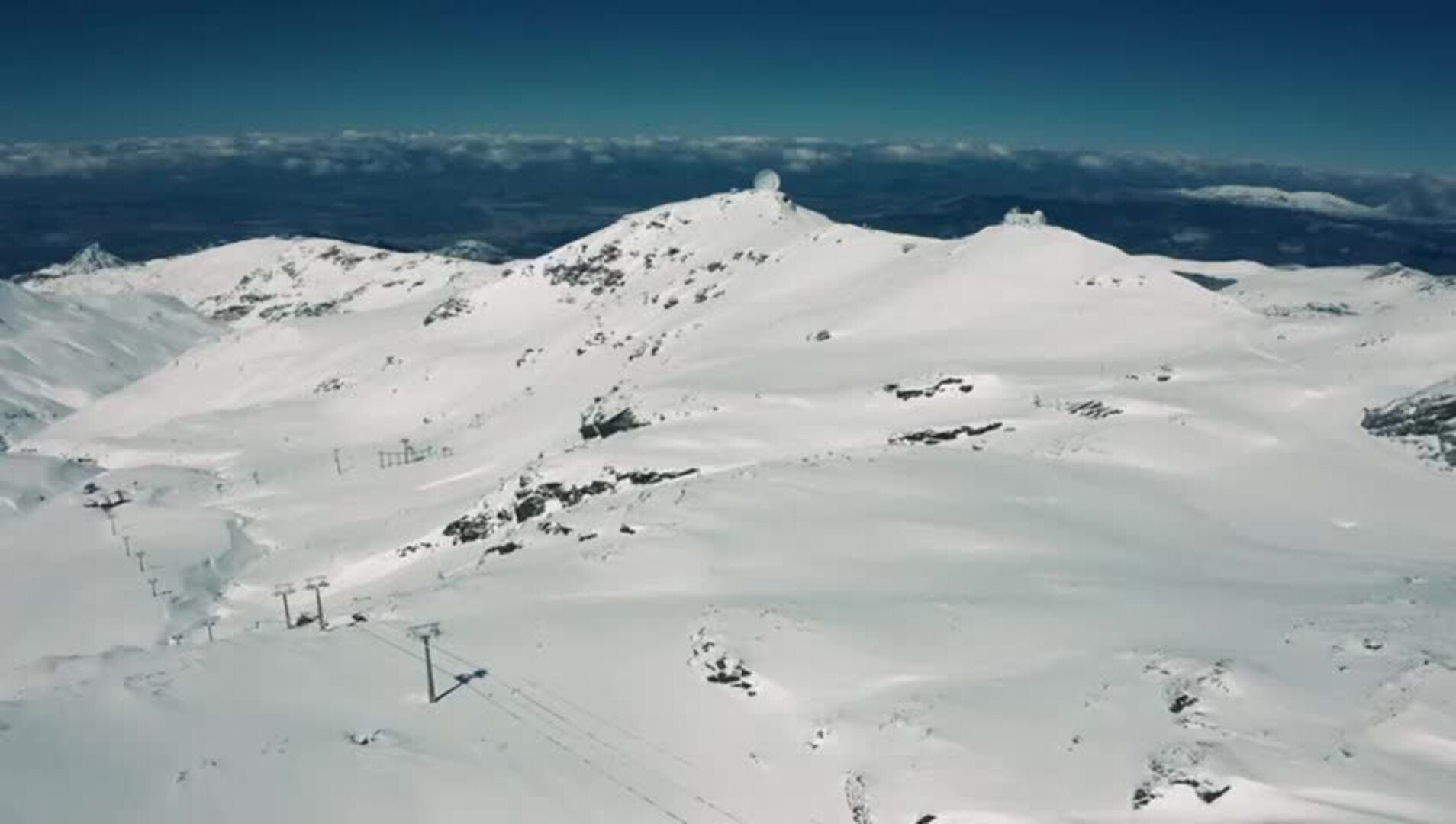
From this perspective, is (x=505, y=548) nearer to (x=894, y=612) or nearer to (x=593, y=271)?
(x=894, y=612)

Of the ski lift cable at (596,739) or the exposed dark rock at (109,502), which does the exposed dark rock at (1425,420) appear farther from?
the exposed dark rock at (109,502)

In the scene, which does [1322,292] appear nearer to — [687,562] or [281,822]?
[687,562]

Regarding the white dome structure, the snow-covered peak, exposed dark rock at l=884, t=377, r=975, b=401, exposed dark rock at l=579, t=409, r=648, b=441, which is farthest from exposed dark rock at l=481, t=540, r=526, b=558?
the white dome structure

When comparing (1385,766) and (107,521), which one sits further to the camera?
(107,521)

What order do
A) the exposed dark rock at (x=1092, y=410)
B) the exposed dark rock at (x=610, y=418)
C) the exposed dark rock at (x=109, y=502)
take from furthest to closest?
the exposed dark rock at (x=109, y=502)
the exposed dark rock at (x=610, y=418)
the exposed dark rock at (x=1092, y=410)

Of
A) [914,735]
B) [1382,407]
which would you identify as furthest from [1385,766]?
[1382,407]

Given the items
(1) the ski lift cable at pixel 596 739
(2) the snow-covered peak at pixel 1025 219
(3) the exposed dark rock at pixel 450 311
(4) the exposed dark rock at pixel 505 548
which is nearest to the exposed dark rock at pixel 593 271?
(3) the exposed dark rock at pixel 450 311

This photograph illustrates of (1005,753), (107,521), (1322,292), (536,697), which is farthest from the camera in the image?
(107,521)
